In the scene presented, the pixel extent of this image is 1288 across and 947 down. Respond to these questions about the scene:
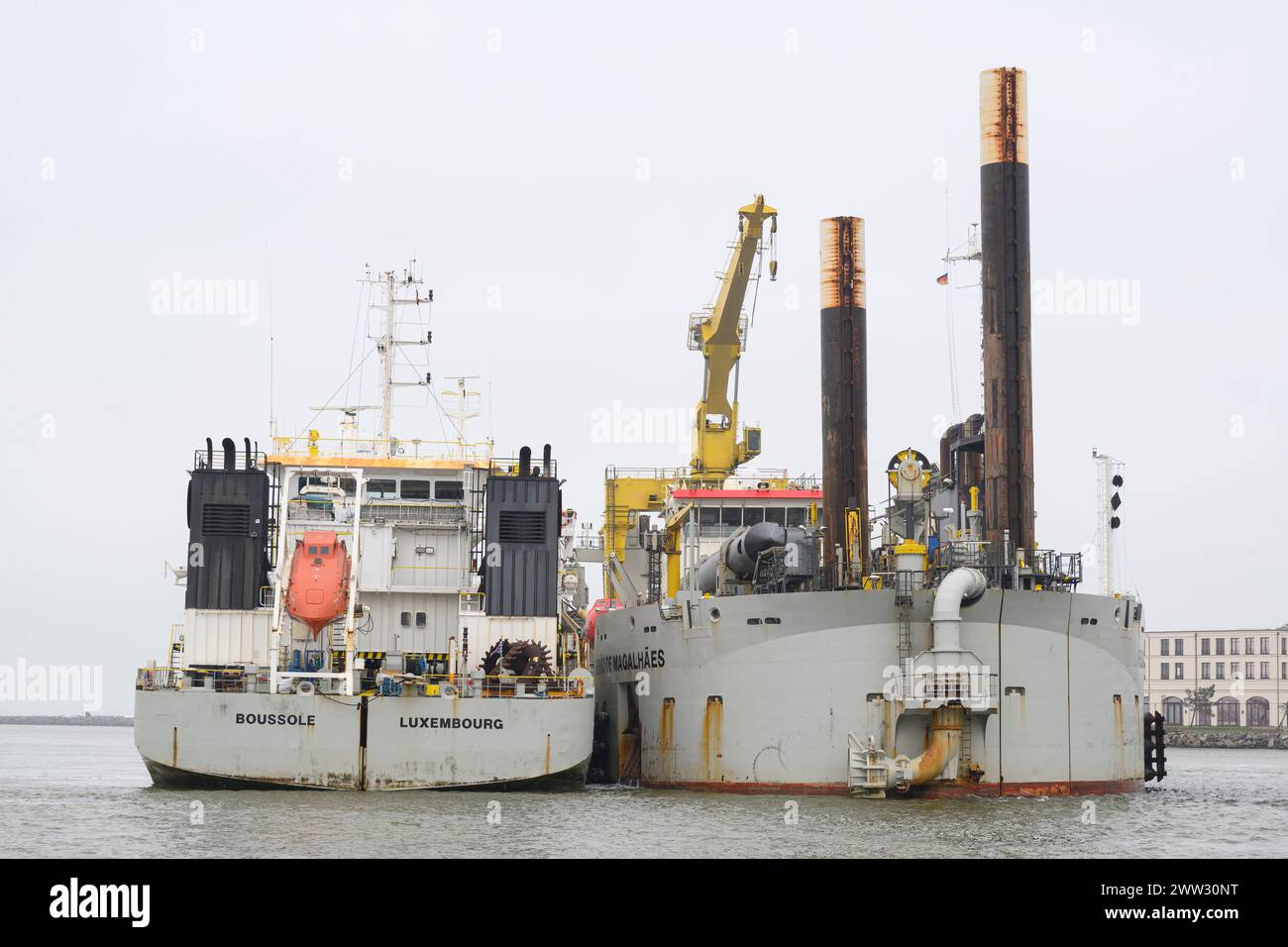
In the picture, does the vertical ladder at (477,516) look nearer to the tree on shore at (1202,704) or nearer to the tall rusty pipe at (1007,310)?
the tall rusty pipe at (1007,310)

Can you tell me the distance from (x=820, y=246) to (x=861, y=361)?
3.18 m

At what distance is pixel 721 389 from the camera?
52.0m

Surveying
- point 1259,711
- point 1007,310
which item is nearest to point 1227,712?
point 1259,711

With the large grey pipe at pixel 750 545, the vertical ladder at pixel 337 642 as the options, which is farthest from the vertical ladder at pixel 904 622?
the vertical ladder at pixel 337 642

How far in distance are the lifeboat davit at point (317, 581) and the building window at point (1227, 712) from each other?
100276 mm

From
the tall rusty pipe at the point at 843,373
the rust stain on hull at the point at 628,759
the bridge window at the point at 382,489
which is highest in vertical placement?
the tall rusty pipe at the point at 843,373

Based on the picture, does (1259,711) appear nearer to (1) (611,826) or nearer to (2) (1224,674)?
(2) (1224,674)

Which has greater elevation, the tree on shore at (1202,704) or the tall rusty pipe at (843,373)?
the tall rusty pipe at (843,373)

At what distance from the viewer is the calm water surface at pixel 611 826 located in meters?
24.4

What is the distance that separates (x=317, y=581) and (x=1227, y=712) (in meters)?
101
